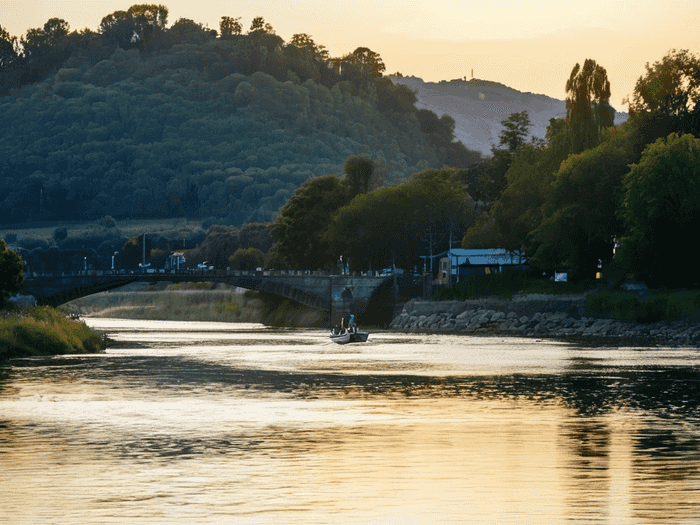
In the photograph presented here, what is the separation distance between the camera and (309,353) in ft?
320

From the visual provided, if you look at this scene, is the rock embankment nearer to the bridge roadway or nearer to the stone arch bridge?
the stone arch bridge

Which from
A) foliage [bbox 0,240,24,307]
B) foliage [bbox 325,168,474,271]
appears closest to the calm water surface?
foliage [bbox 0,240,24,307]

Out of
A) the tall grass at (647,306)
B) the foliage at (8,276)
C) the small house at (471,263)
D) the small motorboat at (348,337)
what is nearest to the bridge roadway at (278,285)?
the small house at (471,263)

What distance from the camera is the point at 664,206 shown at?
12406 centimetres

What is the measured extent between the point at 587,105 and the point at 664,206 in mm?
30634

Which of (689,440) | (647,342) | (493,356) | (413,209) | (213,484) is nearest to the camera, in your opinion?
(213,484)

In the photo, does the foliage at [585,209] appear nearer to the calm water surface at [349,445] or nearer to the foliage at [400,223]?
the foliage at [400,223]

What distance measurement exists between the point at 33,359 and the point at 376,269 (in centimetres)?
12228

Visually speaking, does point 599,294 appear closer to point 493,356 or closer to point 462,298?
point 462,298

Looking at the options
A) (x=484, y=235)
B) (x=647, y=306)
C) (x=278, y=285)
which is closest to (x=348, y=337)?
(x=647, y=306)

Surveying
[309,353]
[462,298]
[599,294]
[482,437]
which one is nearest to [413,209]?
[462,298]

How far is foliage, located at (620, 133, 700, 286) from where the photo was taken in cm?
12362

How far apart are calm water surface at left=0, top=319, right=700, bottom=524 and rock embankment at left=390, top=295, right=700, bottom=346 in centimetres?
4495

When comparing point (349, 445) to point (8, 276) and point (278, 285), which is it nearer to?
point (8, 276)
